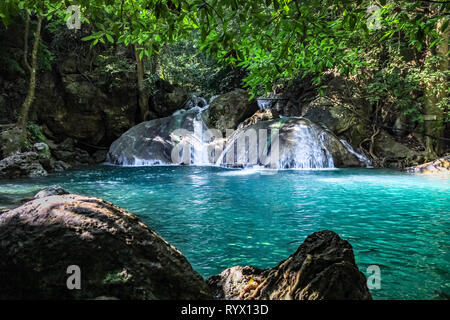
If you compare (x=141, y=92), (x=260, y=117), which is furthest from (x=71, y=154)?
(x=260, y=117)

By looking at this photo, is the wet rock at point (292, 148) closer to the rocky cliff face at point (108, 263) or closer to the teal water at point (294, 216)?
the teal water at point (294, 216)

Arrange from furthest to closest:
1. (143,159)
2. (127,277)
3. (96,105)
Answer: (96,105) < (143,159) < (127,277)

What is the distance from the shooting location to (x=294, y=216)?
542 cm

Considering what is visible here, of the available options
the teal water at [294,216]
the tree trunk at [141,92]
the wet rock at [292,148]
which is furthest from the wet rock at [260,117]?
the tree trunk at [141,92]

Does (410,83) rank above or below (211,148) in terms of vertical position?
above

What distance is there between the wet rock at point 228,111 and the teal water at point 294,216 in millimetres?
7153

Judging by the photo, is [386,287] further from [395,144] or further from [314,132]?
[395,144]

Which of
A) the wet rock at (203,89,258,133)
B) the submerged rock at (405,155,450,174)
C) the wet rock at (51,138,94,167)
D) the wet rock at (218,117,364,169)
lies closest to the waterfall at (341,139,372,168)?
the wet rock at (218,117,364,169)

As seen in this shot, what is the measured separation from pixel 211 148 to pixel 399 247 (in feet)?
40.6

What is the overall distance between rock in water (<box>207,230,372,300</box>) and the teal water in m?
0.96

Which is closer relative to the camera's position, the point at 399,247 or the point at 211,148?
the point at 399,247
